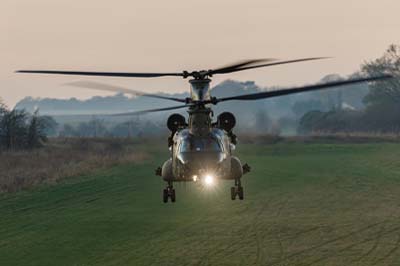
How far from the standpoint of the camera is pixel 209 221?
46188 mm

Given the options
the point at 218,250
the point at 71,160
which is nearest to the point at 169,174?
the point at 218,250

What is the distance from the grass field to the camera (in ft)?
123

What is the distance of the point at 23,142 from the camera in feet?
268

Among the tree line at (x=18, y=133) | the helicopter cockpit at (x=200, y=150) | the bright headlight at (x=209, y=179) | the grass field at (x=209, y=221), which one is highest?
the tree line at (x=18, y=133)

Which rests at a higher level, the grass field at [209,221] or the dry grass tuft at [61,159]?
the dry grass tuft at [61,159]

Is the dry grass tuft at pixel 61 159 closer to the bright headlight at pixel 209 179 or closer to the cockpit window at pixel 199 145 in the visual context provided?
the cockpit window at pixel 199 145

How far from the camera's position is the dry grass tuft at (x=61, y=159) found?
59719mm

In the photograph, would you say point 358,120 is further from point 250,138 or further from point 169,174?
point 169,174

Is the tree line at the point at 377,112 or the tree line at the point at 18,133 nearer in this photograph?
the tree line at the point at 18,133

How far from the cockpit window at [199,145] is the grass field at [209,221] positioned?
13956mm

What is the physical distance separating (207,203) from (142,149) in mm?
33129

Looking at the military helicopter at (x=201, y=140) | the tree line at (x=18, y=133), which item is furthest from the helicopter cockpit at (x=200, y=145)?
the tree line at (x=18, y=133)

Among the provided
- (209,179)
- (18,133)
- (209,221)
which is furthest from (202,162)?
(18,133)

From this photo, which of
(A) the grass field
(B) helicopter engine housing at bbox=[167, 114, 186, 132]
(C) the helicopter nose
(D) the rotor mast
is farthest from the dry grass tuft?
(C) the helicopter nose
